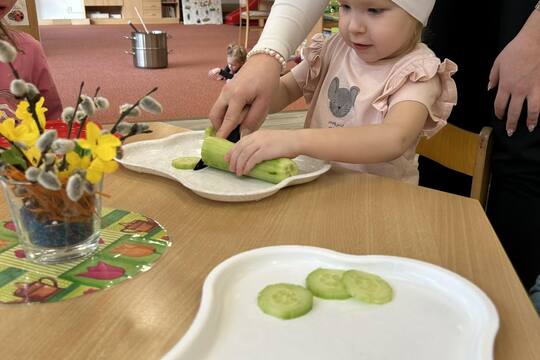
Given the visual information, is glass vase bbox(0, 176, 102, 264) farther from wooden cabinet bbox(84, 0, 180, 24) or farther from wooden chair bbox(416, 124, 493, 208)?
→ wooden cabinet bbox(84, 0, 180, 24)

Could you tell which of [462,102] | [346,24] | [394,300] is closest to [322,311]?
[394,300]

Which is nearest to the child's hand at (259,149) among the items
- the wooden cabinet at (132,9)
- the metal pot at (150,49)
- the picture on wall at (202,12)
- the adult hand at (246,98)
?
the adult hand at (246,98)

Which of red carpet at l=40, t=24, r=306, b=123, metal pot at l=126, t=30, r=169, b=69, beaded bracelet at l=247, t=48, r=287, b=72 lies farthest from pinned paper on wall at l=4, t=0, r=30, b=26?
beaded bracelet at l=247, t=48, r=287, b=72

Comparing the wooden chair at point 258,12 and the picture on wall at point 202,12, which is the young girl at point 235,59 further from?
the picture on wall at point 202,12

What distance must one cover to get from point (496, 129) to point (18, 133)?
3.35 feet

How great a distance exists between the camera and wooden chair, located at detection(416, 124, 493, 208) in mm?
1125

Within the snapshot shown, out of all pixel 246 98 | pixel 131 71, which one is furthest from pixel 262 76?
pixel 131 71

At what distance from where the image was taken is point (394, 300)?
0.56 metres

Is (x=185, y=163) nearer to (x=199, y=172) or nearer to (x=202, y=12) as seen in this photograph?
(x=199, y=172)

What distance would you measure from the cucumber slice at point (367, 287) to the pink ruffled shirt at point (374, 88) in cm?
43

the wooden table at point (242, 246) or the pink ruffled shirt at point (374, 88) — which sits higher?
the pink ruffled shirt at point (374, 88)

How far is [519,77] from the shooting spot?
104 centimetres

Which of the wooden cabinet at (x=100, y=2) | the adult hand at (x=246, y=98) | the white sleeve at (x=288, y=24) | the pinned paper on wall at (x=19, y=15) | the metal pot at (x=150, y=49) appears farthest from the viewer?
the wooden cabinet at (x=100, y=2)

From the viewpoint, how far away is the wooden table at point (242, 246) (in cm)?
48
